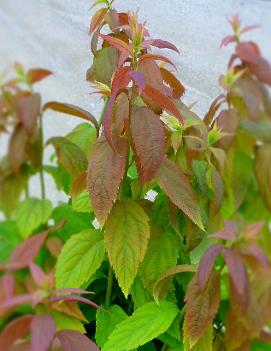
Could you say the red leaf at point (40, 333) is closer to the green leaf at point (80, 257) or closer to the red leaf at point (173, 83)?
the green leaf at point (80, 257)

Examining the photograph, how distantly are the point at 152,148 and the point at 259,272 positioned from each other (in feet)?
0.64

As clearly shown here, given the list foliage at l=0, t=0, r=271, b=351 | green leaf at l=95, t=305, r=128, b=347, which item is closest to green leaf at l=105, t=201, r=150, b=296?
foliage at l=0, t=0, r=271, b=351

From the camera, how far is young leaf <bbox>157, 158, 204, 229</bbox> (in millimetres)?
641

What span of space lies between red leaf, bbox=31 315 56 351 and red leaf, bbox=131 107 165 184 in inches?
8.3

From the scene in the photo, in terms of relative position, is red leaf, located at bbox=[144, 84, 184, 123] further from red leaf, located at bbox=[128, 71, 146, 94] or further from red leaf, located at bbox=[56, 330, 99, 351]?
red leaf, located at bbox=[56, 330, 99, 351]

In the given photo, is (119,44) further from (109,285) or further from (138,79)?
(109,285)

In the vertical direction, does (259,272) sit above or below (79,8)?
below

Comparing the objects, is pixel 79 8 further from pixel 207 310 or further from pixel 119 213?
pixel 207 310

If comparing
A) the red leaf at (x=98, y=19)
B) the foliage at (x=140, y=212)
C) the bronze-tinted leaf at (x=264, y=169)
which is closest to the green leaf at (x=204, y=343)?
the foliage at (x=140, y=212)

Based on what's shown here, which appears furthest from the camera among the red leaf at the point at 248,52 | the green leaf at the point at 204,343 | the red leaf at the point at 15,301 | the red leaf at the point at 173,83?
the red leaf at the point at 173,83

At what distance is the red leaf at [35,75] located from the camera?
48 cm

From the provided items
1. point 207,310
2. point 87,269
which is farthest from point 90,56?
point 207,310

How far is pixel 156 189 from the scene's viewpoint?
79 centimetres

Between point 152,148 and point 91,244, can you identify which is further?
point 91,244
